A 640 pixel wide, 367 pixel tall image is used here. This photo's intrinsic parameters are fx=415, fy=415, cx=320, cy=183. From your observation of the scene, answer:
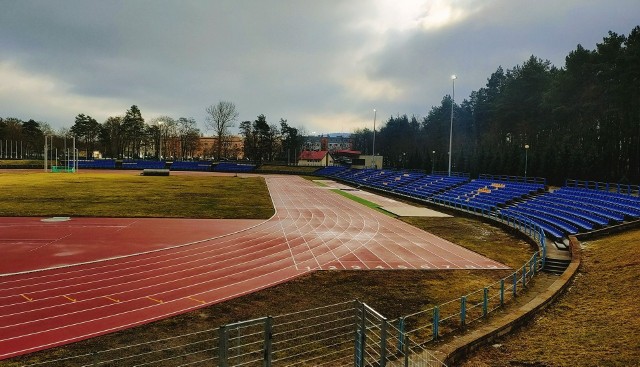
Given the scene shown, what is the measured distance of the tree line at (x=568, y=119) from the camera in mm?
41969

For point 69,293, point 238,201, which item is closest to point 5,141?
point 238,201

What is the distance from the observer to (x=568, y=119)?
63.4 metres

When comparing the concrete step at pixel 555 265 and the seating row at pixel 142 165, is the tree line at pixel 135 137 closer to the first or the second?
the seating row at pixel 142 165

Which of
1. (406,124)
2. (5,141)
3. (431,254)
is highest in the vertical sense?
Result: (406,124)

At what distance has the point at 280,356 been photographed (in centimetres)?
865

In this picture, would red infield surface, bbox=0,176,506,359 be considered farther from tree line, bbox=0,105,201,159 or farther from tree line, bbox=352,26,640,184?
tree line, bbox=0,105,201,159

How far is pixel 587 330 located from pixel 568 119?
64200 mm

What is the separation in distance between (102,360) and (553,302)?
1160 centimetres

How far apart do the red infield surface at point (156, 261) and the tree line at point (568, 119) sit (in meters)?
26.4

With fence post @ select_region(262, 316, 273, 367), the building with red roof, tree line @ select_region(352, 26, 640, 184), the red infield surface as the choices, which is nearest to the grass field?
the red infield surface

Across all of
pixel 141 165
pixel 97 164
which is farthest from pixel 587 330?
pixel 97 164

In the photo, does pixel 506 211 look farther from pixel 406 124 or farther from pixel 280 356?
pixel 406 124

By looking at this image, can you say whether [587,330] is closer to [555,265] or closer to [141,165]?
[555,265]

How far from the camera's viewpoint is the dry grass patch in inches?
309
